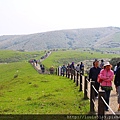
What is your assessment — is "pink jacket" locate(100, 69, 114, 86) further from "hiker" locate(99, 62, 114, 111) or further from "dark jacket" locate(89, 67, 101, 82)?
"dark jacket" locate(89, 67, 101, 82)

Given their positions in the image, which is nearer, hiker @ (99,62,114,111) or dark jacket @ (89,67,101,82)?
hiker @ (99,62,114,111)

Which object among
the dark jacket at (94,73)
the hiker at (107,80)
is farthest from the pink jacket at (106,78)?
the dark jacket at (94,73)

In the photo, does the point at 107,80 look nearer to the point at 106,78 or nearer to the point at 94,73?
the point at 106,78

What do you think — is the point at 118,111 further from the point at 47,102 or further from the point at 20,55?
the point at 20,55

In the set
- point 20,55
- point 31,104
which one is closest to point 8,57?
point 20,55

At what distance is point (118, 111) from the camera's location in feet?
38.7

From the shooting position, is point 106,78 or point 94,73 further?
point 94,73

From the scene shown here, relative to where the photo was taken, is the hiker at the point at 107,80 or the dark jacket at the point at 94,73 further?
the dark jacket at the point at 94,73

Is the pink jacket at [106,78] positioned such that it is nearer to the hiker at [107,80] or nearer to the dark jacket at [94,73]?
the hiker at [107,80]

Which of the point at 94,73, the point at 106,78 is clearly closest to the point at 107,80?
the point at 106,78

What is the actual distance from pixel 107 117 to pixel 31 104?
7.38m

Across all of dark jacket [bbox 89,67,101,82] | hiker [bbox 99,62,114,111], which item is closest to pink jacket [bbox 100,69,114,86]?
hiker [bbox 99,62,114,111]

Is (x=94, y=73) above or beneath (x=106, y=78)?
beneath

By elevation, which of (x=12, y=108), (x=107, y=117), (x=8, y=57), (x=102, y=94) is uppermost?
(x=102, y=94)
